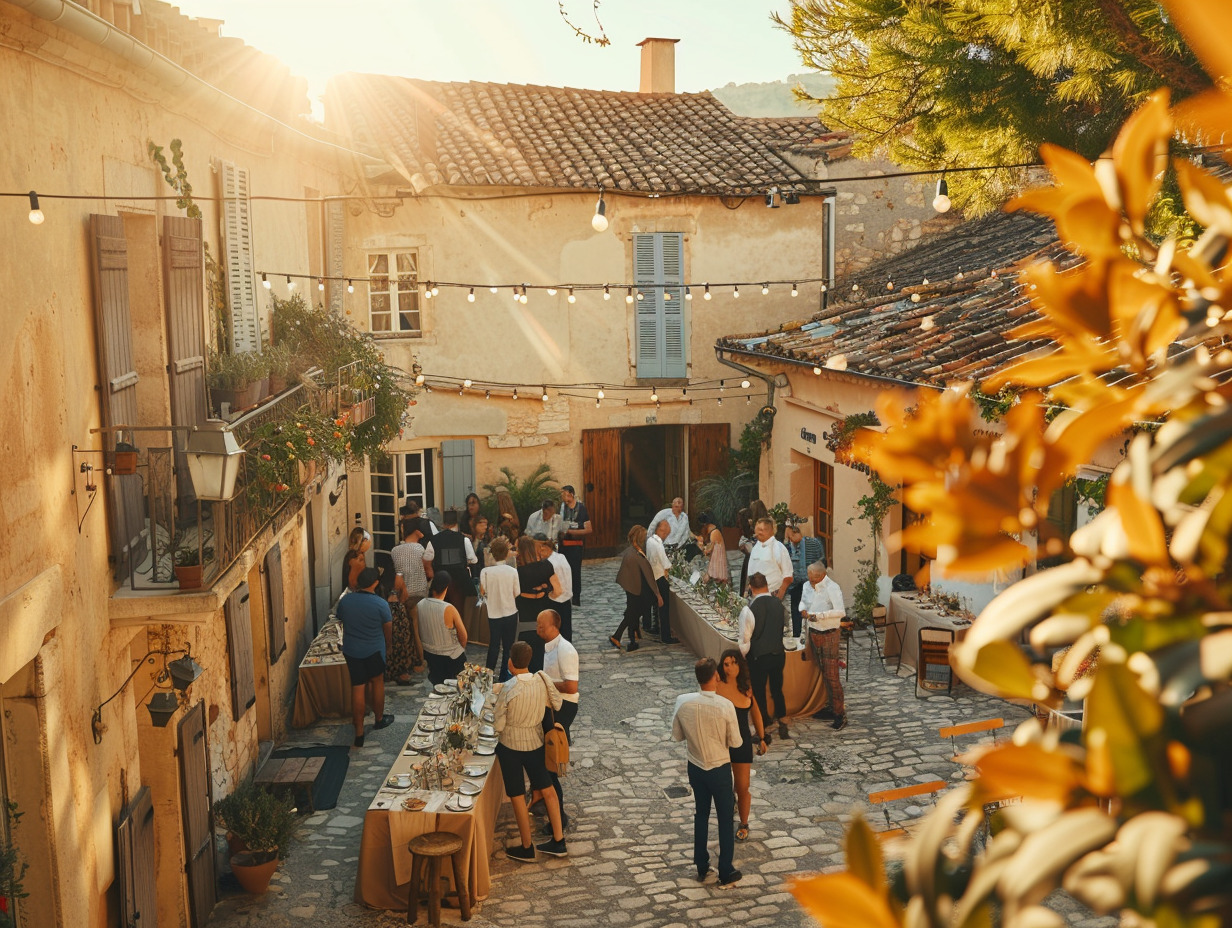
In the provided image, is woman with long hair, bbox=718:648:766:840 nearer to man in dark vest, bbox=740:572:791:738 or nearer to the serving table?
man in dark vest, bbox=740:572:791:738

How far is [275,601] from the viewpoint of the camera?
436 inches

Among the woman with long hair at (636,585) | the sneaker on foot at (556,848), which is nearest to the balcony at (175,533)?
the sneaker on foot at (556,848)

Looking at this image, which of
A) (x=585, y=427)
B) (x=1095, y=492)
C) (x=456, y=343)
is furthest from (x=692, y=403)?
(x=1095, y=492)

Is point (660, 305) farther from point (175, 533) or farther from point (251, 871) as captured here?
point (175, 533)

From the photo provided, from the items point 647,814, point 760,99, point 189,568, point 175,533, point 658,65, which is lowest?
point 647,814

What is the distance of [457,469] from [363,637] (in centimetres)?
822

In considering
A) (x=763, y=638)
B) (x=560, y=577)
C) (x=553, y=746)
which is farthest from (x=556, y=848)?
(x=560, y=577)

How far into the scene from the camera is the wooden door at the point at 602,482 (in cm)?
1966

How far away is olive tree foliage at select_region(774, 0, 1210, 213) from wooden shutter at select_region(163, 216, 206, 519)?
4.35m

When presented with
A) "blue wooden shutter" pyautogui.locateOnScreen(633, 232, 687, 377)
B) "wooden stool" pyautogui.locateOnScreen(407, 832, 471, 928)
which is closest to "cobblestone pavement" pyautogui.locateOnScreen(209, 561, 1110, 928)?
"wooden stool" pyautogui.locateOnScreen(407, 832, 471, 928)

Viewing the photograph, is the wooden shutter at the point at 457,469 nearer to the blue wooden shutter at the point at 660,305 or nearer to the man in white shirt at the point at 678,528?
the blue wooden shutter at the point at 660,305

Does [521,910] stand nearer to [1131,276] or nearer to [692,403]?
[1131,276]

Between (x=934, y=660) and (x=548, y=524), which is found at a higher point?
(x=548, y=524)

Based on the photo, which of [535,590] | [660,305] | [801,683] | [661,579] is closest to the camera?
[801,683]
